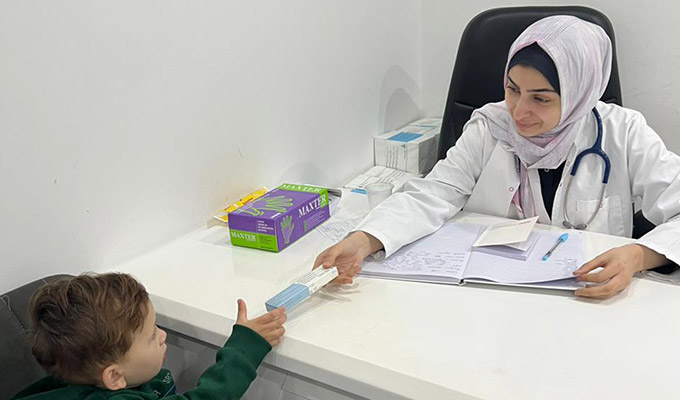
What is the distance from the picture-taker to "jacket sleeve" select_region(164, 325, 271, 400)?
877mm

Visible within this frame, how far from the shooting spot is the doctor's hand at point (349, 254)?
3.58ft

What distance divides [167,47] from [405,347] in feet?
2.55

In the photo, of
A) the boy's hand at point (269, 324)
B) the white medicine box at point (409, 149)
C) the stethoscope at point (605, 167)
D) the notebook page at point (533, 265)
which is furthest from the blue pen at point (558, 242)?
the white medicine box at point (409, 149)

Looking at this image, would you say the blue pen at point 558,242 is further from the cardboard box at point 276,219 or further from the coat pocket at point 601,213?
the cardboard box at point 276,219

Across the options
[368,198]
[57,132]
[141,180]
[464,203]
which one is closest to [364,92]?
[368,198]

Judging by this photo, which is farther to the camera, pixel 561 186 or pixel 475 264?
pixel 561 186

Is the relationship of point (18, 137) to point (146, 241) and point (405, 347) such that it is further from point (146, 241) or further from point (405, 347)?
point (405, 347)

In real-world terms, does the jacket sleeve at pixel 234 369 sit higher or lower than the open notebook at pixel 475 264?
lower

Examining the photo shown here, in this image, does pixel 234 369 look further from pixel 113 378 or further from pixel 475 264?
pixel 475 264

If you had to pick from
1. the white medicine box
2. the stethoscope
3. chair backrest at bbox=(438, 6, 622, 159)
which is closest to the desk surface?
the stethoscope

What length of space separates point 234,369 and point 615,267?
0.65 m

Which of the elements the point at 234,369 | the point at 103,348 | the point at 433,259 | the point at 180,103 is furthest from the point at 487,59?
the point at 103,348

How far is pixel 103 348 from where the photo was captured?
791mm

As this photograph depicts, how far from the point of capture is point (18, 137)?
3.25ft
